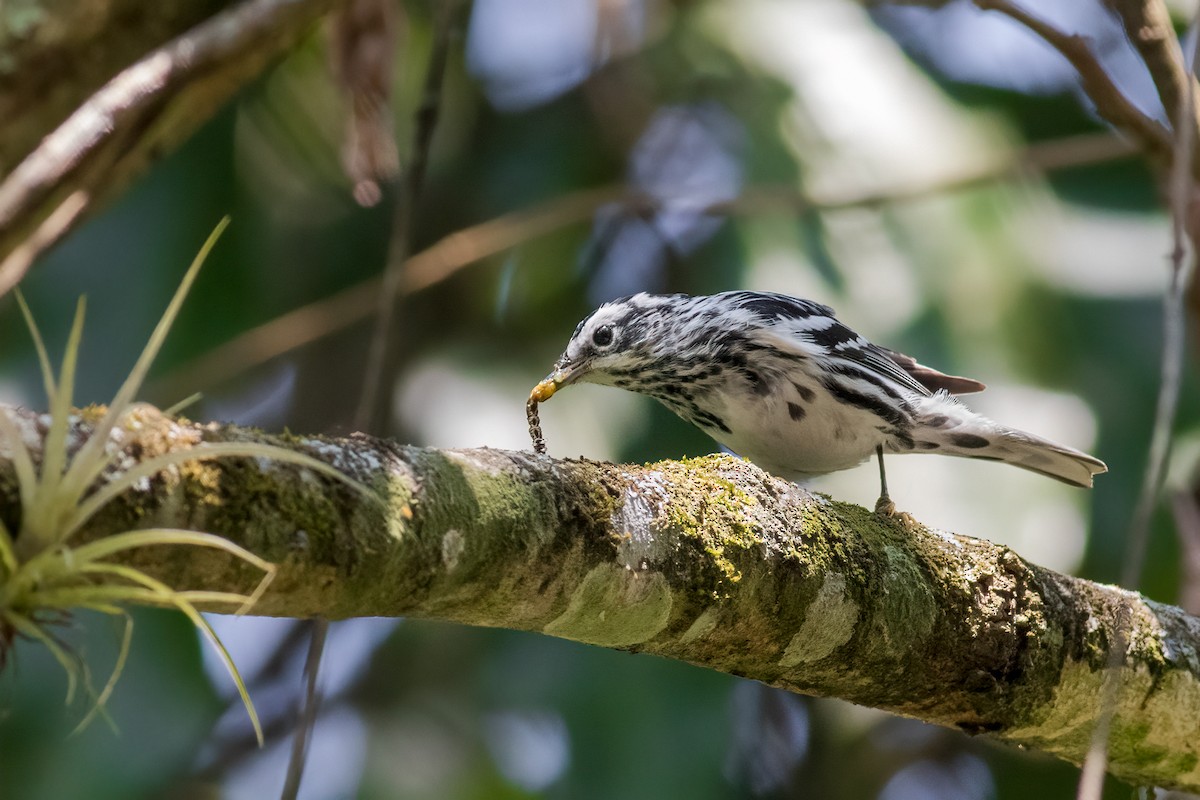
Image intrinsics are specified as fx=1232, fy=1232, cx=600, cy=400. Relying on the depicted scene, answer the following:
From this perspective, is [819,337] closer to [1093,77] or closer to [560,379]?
[560,379]

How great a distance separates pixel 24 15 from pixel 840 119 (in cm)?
422

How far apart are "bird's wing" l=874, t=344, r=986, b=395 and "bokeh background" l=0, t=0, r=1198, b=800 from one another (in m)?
0.66

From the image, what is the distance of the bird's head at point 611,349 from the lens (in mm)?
4602

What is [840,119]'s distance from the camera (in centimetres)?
670

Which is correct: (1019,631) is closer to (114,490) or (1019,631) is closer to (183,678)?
(114,490)

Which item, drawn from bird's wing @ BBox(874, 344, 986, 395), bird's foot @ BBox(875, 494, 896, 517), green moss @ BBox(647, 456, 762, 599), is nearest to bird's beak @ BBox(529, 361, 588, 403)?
bird's wing @ BBox(874, 344, 986, 395)

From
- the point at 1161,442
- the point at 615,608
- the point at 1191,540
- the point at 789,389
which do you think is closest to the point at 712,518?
the point at 615,608

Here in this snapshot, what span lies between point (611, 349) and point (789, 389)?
2.48 feet

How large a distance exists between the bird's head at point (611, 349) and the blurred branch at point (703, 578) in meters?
1.62

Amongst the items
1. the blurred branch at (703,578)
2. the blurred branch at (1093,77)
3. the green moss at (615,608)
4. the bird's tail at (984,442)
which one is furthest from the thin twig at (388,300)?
the bird's tail at (984,442)

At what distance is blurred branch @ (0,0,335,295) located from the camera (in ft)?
10.0

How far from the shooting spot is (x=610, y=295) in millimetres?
7023

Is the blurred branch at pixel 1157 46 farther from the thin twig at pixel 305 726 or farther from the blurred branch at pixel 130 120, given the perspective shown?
the blurred branch at pixel 130 120

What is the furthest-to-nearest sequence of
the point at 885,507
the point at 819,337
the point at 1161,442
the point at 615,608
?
the point at 819,337, the point at 885,507, the point at 615,608, the point at 1161,442
